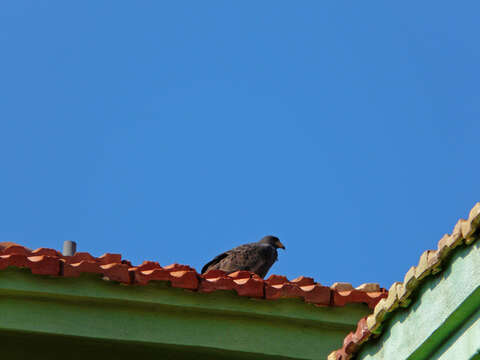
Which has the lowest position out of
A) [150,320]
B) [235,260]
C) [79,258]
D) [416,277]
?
[416,277]

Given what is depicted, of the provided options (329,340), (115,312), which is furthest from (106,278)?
(329,340)

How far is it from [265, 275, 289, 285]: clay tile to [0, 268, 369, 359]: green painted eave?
0.25 meters

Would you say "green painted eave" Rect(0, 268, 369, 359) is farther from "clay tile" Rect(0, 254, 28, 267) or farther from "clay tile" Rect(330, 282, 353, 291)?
"clay tile" Rect(330, 282, 353, 291)

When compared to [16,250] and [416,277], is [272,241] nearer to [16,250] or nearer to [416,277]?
[16,250]

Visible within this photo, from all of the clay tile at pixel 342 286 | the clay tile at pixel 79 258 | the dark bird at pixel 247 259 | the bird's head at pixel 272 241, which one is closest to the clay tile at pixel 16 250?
the clay tile at pixel 79 258

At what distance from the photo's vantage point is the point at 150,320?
6648 mm

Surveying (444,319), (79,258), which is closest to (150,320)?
(79,258)

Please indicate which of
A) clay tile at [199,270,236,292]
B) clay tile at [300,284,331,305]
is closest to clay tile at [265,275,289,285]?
clay tile at [300,284,331,305]

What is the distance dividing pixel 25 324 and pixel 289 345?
186 cm

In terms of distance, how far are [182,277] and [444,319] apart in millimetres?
3119

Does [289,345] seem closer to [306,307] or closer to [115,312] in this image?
[306,307]

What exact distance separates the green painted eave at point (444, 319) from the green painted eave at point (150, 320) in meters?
2.55

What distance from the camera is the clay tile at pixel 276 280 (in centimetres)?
698

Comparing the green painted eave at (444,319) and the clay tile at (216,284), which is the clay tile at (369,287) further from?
the green painted eave at (444,319)
